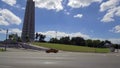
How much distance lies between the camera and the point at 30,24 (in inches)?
7864

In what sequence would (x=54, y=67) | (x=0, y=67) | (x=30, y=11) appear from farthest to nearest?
(x=30, y=11)
(x=54, y=67)
(x=0, y=67)

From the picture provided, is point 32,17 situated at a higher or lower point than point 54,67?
higher

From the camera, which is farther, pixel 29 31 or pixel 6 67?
pixel 29 31

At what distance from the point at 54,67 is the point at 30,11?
179 meters

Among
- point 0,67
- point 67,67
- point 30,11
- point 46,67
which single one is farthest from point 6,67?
point 30,11

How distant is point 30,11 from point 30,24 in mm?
10402

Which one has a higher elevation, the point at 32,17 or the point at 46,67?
the point at 32,17

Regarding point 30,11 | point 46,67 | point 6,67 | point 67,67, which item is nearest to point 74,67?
point 67,67

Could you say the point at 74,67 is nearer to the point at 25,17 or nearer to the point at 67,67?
the point at 67,67

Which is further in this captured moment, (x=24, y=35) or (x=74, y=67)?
(x=24, y=35)

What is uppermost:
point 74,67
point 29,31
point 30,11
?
point 30,11

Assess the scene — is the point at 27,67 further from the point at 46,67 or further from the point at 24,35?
the point at 24,35

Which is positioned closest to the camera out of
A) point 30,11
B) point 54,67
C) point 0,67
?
point 0,67

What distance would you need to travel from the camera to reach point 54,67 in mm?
19656
